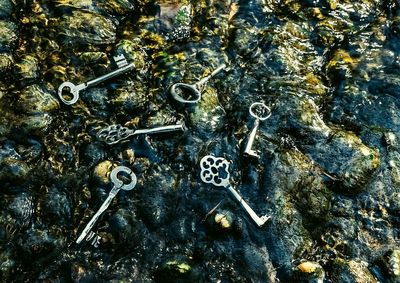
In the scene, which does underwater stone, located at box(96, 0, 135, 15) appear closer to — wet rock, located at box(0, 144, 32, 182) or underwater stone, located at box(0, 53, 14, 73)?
underwater stone, located at box(0, 53, 14, 73)

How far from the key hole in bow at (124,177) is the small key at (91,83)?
2.98 ft

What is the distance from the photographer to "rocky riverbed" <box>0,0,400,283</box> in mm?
4078

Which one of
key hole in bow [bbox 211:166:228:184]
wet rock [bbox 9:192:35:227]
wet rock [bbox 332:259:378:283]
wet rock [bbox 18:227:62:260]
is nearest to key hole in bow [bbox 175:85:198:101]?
key hole in bow [bbox 211:166:228:184]

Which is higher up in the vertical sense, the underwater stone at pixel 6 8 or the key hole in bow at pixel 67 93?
the underwater stone at pixel 6 8

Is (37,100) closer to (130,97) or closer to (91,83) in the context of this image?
(91,83)

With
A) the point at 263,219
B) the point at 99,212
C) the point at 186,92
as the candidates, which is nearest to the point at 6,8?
the point at 186,92

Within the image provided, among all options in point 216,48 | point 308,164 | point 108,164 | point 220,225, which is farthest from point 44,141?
point 308,164

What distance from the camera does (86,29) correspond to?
519 cm

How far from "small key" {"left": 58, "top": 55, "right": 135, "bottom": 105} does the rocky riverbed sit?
70 mm

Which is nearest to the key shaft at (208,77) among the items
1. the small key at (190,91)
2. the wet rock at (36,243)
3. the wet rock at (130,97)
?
the small key at (190,91)

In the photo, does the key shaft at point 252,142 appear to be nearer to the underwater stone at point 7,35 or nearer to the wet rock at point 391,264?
the wet rock at point 391,264

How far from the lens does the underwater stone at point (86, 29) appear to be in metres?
5.12

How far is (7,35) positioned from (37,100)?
2.91 feet

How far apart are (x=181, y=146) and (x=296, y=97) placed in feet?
4.49
